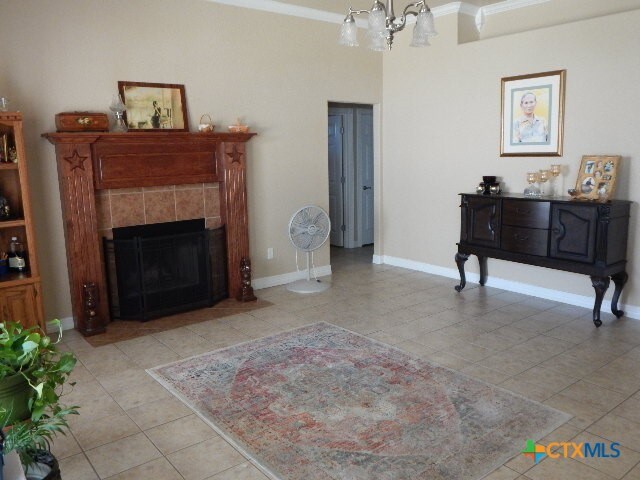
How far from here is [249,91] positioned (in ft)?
16.9

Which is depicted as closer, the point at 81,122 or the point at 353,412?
the point at 353,412

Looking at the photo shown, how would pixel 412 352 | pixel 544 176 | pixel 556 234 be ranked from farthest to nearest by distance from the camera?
pixel 544 176
pixel 556 234
pixel 412 352

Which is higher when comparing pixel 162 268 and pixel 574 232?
pixel 574 232

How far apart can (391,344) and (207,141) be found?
242cm

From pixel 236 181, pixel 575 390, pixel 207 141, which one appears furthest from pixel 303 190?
pixel 575 390

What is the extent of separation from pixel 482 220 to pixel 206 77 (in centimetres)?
290

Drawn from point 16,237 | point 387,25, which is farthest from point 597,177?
point 16,237

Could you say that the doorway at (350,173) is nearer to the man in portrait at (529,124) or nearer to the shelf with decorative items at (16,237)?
the man in portrait at (529,124)

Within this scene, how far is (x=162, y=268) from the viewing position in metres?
→ 4.59

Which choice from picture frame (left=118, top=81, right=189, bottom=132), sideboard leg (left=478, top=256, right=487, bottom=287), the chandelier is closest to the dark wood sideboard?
sideboard leg (left=478, top=256, right=487, bottom=287)

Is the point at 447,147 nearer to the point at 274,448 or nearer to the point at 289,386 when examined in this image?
the point at 289,386

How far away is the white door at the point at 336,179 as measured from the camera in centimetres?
717

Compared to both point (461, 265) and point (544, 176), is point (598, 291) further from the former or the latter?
point (461, 265)

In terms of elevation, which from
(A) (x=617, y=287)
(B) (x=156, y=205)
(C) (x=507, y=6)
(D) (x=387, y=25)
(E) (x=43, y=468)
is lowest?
(A) (x=617, y=287)
